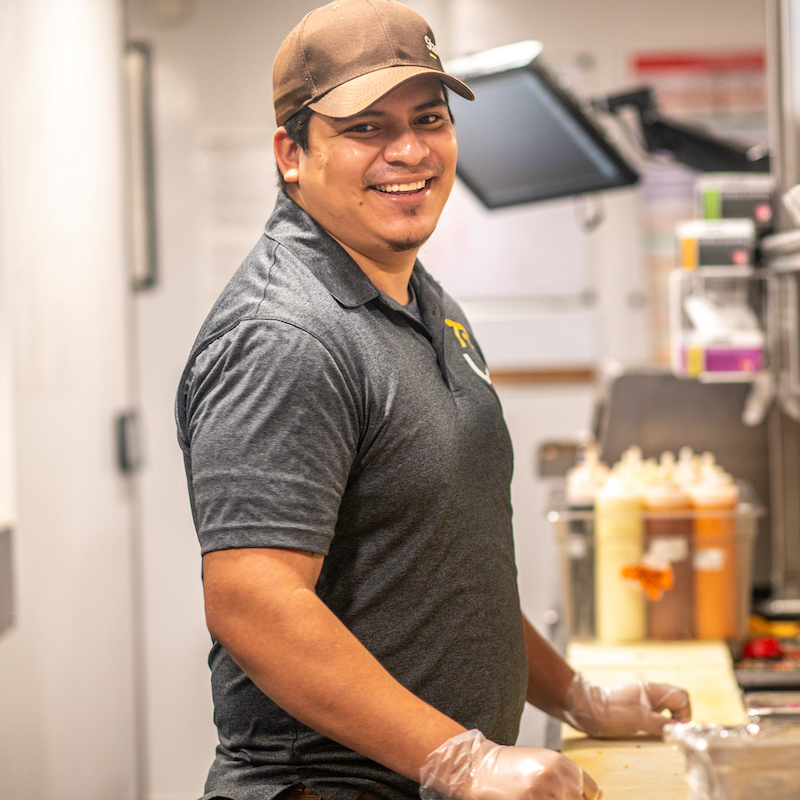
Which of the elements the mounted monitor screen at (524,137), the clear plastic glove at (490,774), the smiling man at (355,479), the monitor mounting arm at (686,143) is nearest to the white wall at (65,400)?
the mounted monitor screen at (524,137)

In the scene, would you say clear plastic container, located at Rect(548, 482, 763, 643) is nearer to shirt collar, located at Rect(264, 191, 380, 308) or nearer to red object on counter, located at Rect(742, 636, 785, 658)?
red object on counter, located at Rect(742, 636, 785, 658)

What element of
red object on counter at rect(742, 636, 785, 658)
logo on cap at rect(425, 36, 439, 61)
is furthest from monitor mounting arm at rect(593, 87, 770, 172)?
logo on cap at rect(425, 36, 439, 61)

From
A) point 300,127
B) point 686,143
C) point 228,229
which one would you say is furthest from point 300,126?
point 228,229

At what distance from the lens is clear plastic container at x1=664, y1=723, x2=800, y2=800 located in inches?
31.5

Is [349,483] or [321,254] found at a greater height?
[321,254]

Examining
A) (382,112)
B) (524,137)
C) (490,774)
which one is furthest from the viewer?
(524,137)

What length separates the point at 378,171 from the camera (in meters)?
1.03

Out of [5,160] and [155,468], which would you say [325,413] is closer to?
[5,160]

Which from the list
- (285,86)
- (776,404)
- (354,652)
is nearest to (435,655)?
(354,652)

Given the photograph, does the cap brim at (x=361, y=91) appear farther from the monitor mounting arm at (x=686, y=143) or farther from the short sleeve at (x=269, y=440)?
the monitor mounting arm at (x=686, y=143)

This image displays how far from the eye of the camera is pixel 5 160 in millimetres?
1917

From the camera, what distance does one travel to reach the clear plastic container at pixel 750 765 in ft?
2.63

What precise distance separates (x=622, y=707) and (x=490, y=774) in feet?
1.53

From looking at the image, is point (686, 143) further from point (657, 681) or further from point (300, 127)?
point (300, 127)
